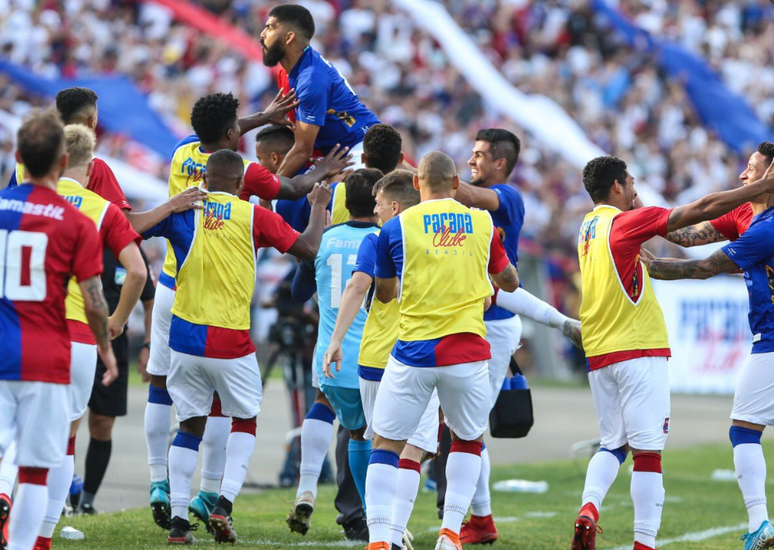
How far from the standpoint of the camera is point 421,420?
7406 millimetres

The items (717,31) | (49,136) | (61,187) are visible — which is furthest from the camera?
(717,31)

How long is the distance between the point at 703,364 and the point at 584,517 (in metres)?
14.8

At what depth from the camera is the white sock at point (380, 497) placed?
670cm

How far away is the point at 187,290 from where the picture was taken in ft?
24.6

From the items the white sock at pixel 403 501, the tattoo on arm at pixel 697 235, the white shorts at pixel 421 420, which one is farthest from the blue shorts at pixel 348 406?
the tattoo on arm at pixel 697 235

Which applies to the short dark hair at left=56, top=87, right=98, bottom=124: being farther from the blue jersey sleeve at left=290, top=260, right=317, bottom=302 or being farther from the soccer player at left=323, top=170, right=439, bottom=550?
the soccer player at left=323, top=170, right=439, bottom=550

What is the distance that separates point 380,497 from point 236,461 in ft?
4.52

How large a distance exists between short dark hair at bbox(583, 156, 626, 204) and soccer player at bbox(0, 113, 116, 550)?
330 centimetres

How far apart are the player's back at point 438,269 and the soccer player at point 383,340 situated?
0.91 ft

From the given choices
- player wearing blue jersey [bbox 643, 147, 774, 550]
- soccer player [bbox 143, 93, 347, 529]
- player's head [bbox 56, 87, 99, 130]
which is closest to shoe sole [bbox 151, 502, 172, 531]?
soccer player [bbox 143, 93, 347, 529]

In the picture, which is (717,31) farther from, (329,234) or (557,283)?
(329,234)

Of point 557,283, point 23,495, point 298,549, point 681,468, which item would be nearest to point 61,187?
point 23,495

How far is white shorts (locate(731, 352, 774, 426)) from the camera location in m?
7.66

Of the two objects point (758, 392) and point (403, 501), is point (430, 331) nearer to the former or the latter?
point (403, 501)
